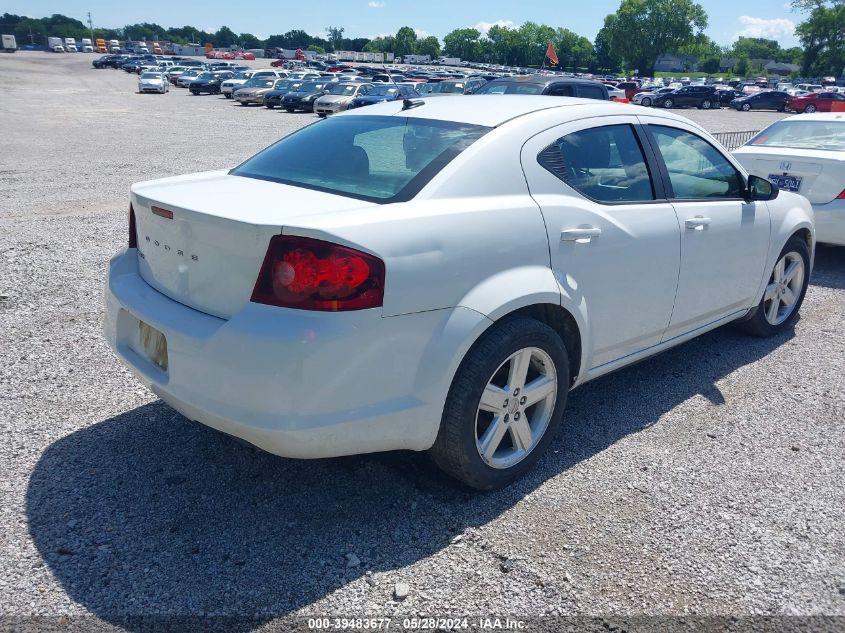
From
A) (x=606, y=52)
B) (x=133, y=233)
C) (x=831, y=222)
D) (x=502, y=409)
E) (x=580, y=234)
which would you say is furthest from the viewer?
(x=606, y=52)

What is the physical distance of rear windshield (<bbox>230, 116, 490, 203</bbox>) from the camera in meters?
3.09

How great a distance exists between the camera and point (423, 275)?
274 centimetres

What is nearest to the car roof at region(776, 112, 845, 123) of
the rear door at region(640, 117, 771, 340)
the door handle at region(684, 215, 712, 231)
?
the rear door at region(640, 117, 771, 340)

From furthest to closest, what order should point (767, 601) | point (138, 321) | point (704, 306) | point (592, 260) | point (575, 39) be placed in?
point (575, 39), point (704, 306), point (592, 260), point (138, 321), point (767, 601)

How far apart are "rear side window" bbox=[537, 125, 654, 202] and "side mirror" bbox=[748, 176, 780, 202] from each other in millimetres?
1070

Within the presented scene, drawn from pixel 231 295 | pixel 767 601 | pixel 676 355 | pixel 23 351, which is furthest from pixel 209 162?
pixel 767 601

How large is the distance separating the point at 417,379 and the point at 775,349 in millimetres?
3526

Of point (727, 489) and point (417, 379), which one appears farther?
point (727, 489)

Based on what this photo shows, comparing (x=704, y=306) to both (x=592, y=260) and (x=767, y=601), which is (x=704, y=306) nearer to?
(x=592, y=260)

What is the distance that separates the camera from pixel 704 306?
434 centimetres

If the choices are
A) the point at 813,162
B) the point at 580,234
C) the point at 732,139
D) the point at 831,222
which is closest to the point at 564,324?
the point at 580,234

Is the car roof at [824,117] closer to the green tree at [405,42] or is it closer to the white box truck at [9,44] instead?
the white box truck at [9,44]

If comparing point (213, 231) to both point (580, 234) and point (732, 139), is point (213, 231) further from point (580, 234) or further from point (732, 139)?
point (732, 139)

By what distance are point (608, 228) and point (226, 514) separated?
224 centimetres
